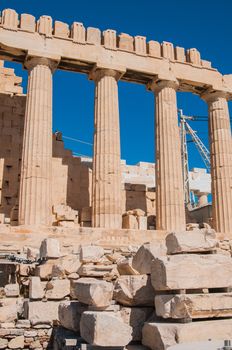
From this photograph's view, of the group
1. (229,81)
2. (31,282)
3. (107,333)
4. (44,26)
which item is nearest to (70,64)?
(44,26)

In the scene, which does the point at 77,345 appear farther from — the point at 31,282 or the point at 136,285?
the point at 31,282

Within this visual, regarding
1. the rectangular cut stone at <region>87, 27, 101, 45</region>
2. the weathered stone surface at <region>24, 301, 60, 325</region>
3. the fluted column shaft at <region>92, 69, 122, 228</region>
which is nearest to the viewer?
the weathered stone surface at <region>24, 301, 60, 325</region>

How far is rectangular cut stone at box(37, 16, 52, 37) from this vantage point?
836 inches

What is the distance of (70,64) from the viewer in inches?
879

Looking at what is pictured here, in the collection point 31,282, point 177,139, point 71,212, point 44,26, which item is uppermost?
point 44,26

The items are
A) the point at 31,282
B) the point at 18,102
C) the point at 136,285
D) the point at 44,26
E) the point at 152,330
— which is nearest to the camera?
the point at 152,330

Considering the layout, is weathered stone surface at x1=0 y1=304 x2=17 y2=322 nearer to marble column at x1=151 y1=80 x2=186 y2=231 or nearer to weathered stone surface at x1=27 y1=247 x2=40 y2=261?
weathered stone surface at x1=27 y1=247 x2=40 y2=261

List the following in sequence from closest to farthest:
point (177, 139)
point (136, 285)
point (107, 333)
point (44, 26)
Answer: point (107, 333) < point (136, 285) < point (44, 26) < point (177, 139)

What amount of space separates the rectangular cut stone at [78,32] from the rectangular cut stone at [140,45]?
10.6 ft

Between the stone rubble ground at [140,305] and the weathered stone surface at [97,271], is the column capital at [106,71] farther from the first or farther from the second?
the stone rubble ground at [140,305]

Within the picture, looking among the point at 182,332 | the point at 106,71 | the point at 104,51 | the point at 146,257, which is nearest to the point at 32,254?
the point at 146,257

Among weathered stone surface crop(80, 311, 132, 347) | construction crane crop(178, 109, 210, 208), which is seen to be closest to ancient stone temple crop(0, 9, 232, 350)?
weathered stone surface crop(80, 311, 132, 347)

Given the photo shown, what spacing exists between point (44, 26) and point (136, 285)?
1754 cm

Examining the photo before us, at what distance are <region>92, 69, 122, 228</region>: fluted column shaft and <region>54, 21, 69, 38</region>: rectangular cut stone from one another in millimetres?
2581
